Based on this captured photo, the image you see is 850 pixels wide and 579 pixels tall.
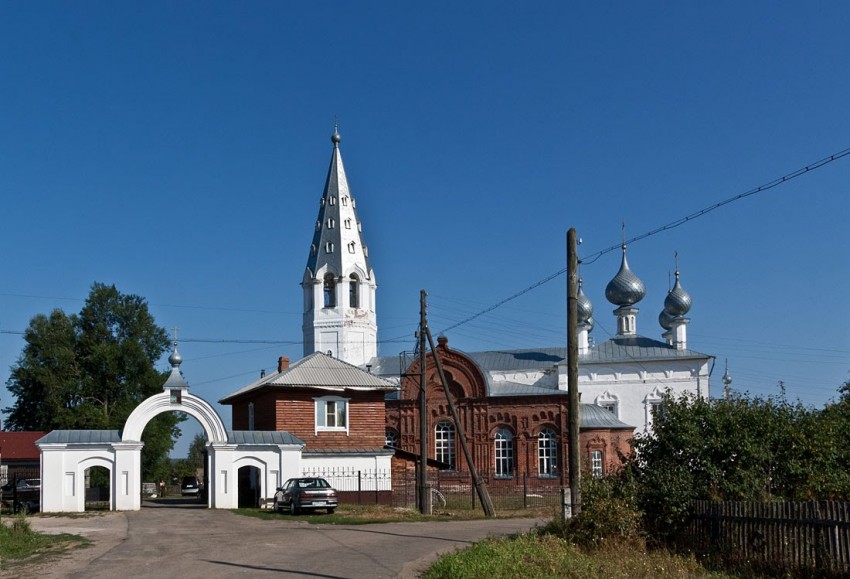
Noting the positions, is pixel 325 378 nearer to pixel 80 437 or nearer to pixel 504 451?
pixel 80 437

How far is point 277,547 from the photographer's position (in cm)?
1998

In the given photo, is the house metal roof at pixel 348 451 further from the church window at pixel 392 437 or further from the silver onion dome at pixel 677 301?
the silver onion dome at pixel 677 301

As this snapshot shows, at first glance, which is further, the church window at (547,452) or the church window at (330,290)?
the church window at (330,290)

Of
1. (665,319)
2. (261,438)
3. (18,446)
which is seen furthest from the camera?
(665,319)

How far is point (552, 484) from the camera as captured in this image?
170ft

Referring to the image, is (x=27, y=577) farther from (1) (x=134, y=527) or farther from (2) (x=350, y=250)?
(2) (x=350, y=250)

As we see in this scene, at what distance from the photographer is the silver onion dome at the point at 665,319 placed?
68.4m

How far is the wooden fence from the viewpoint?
49.7ft

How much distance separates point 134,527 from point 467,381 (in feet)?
101

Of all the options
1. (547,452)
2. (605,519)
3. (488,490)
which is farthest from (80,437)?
(547,452)

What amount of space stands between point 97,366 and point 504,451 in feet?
87.3

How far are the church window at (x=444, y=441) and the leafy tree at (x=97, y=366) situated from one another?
61.6 feet

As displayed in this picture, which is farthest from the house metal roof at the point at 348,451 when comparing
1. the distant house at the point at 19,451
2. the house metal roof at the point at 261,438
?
the distant house at the point at 19,451

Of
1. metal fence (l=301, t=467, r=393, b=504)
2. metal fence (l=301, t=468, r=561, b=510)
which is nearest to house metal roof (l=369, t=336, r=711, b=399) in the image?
metal fence (l=301, t=468, r=561, b=510)
